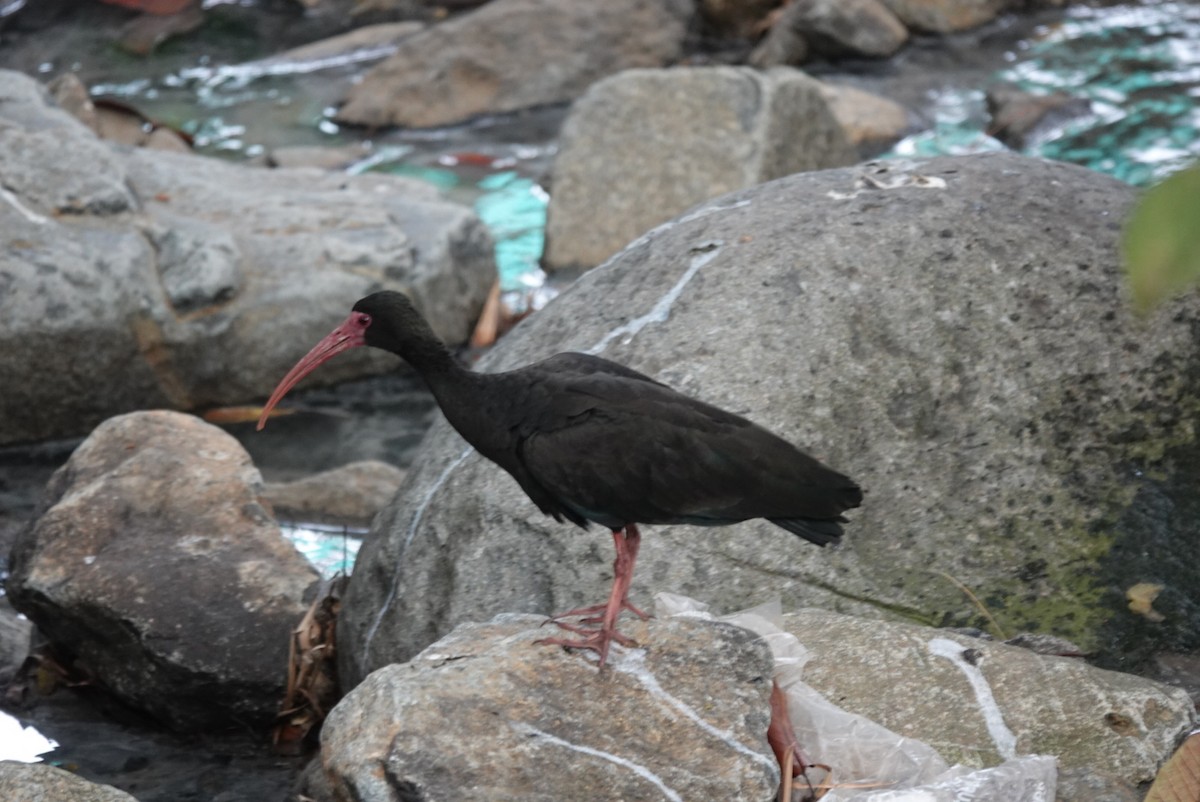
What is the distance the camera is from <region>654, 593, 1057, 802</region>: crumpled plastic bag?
314cm

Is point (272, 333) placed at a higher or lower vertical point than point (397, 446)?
higher

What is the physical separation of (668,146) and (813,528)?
6026mm

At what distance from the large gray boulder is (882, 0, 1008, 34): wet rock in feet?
20.7

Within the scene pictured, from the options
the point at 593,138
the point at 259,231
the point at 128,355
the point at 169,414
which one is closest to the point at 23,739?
the point at 169,414

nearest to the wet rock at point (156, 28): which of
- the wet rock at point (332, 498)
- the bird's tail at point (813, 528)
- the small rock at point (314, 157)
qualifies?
the small rock at point (314, 157)

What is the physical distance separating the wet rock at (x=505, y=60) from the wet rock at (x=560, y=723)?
31.4 feet

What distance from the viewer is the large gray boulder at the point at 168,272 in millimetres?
7180

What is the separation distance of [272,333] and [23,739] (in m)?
3.20

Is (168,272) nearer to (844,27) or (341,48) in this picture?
(341,48)

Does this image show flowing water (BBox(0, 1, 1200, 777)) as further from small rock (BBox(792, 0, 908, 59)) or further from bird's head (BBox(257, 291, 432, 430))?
bird's head (BBox(257, 291, 432, 430))

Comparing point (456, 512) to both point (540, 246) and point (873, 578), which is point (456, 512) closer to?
point (873, 578)

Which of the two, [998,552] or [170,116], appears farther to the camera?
[170,116]

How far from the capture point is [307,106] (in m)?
12.7

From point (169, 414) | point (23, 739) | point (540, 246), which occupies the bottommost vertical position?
point (540, 246)
